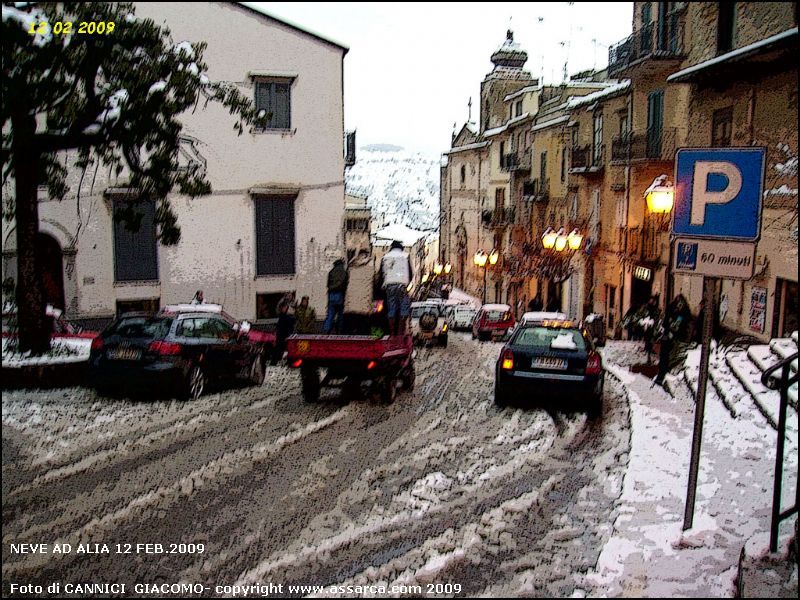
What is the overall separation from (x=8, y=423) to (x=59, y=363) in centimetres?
211

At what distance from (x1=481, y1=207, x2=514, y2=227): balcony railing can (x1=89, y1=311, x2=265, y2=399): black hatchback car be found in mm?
31793

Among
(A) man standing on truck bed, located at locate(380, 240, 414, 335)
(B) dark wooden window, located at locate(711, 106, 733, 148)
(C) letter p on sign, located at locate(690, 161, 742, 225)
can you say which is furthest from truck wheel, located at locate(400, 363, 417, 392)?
(B) dark wooden window, located at locate(711, 106, 733, 148)

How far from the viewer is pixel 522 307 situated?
126ft

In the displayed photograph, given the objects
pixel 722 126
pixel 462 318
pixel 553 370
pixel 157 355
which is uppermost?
pixel 722 126

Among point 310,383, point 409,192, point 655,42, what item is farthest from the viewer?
point 409,192

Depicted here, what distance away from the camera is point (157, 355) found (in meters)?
9.56

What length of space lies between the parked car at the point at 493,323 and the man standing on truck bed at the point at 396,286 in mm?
12906

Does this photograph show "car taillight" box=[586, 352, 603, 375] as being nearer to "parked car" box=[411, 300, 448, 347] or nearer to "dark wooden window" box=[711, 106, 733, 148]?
"dark wooden window" box=[711, 106, 733, 148]

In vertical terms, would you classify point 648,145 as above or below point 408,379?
above

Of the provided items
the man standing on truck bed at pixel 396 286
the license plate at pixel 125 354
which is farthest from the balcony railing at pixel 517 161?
the license plate at pixel 125 354

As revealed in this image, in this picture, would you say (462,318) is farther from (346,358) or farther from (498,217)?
(346,358)

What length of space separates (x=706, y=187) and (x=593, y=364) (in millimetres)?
4721

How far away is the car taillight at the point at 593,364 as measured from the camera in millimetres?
9391

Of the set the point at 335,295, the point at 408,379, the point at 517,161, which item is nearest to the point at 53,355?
the point at 335,295
